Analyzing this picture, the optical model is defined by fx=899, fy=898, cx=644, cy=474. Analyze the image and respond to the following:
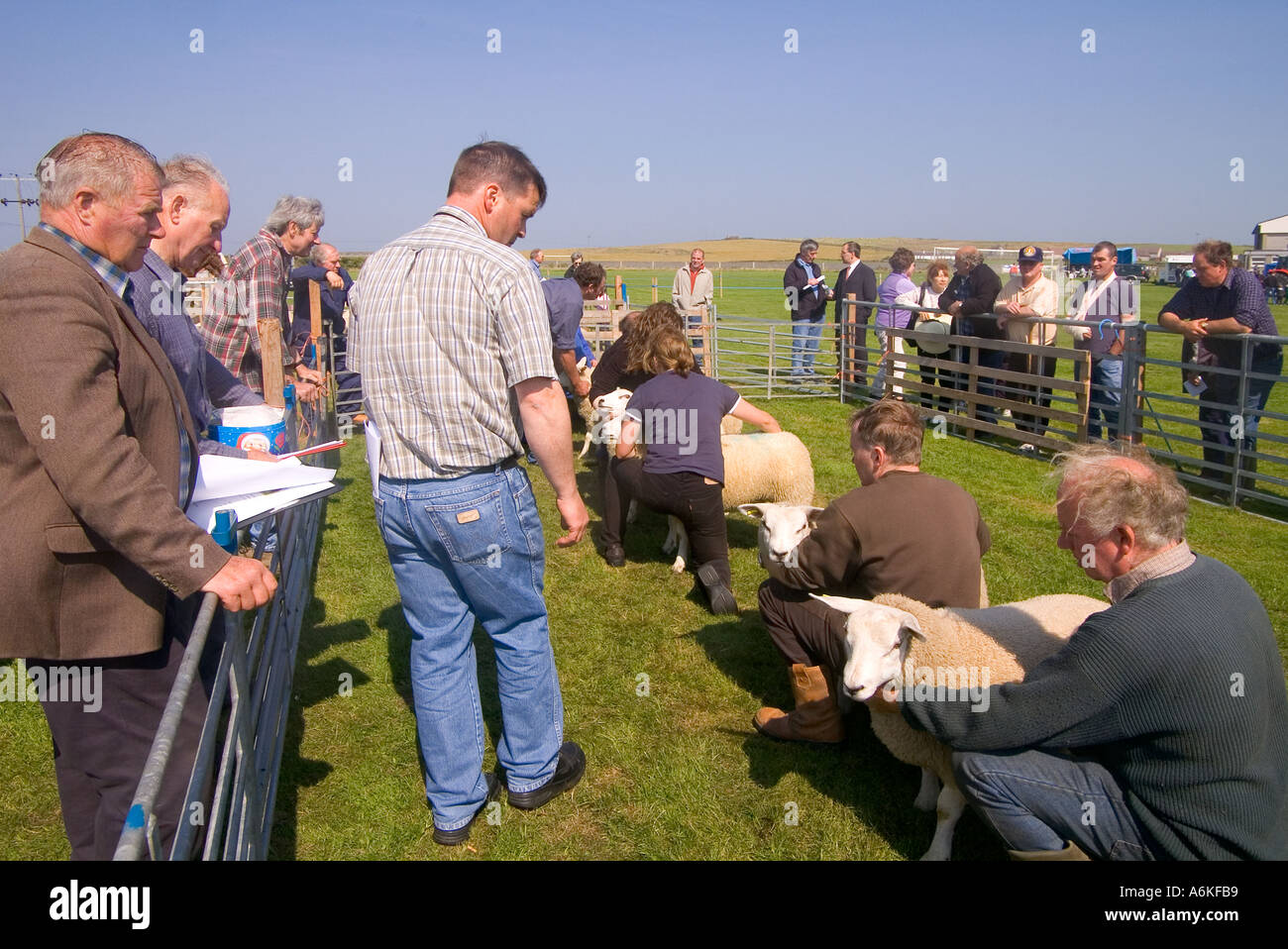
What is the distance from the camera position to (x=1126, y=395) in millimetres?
8633

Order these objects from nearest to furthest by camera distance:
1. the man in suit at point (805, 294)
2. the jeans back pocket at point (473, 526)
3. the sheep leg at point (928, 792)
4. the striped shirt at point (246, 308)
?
the jeans back pocket at point (473, 526), the sheep leg at point (928, 792), the striped shirt at point (246, 308), the man in suit at point (805, 294)

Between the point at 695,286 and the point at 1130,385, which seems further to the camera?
the point at 695,286

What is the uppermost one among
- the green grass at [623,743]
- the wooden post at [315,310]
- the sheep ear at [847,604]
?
the wooden post at [315,310]

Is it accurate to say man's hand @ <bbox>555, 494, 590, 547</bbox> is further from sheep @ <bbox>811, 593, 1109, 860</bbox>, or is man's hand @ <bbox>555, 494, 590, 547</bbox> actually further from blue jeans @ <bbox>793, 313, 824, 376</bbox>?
blue jeans @ <bbox>793, 313, 824, 376</bbox>

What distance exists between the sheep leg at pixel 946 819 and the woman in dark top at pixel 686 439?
232 centimetres

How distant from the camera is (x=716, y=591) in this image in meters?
5.31

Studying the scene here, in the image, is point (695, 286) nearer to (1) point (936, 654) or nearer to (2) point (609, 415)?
(2) point (609, 415)

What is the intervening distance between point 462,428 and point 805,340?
11285 millimetres

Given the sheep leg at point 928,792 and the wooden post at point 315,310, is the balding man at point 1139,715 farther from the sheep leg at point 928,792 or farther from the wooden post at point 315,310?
the wooden post at point 315,310

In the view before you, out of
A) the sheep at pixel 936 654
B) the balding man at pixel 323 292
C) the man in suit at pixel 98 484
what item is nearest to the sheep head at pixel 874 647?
the sheep at pixel 936 654

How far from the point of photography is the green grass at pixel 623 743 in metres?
3.32

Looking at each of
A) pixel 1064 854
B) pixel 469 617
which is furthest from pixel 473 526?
pixel 1064 854
